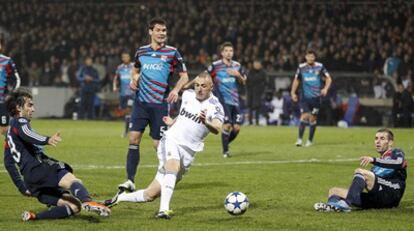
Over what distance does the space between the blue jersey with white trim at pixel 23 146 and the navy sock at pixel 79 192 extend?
1.51 feet

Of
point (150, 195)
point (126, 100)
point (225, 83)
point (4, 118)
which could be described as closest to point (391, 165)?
point (150, 195)

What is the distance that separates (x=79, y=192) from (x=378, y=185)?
359 cm

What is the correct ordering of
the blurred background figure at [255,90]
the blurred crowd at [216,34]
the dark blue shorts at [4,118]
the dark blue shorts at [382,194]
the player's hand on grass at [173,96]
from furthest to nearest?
the blurred crowd at [216,34], the blurred background figure at [255,90], the dark blue shorts at [4,118], the player's hand on grass at [173,96], the dark blue shorts at [382,194]

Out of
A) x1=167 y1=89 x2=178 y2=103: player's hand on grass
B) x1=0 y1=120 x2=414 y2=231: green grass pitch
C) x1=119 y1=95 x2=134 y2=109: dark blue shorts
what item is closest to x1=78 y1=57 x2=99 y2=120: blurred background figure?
x1=119 y1=95 x2=134 y2=109: dark blue shorts

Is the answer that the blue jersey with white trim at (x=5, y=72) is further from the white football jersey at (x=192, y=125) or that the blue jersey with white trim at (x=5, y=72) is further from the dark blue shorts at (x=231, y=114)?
the white football jersey at (x=192, y=125)

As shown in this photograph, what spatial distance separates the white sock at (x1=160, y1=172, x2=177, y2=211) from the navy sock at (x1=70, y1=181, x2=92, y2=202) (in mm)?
819

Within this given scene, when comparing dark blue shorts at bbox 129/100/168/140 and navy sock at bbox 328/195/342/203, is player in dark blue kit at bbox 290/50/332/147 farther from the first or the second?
navy sock at bbox 328/195/342/203

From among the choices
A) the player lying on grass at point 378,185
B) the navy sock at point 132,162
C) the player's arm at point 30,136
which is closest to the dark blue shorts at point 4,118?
the navy sock at point 132,162

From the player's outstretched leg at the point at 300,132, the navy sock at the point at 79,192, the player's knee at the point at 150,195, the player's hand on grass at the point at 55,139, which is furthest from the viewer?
the player's outstretched leg at the point at 300,132

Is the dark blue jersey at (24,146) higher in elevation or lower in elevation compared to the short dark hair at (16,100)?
lower

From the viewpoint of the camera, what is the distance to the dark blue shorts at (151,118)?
13062 mm

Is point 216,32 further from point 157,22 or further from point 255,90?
point 157,22

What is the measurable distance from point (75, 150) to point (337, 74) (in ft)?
53.5

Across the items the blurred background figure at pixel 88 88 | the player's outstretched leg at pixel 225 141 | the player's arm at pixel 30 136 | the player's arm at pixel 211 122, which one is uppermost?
→ the player's arm at pixel 211 122
